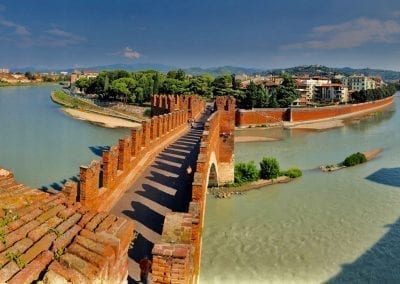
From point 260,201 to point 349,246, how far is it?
5.81 metres

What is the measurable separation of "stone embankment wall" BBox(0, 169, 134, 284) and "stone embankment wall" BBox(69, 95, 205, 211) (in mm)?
2870

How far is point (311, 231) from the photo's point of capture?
16484mm

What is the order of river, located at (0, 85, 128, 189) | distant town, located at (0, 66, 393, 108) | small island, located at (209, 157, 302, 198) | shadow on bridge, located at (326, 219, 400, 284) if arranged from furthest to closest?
1. distant town, located at (0, 66, 393, 108)
2. river, located at (0, 85, 128, 189)
3. small island, located at (209, 157, 302, 198)
4. shadow on bridge, located at (326, 219, 400, 284)

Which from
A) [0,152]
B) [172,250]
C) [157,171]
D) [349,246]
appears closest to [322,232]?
[349,246]

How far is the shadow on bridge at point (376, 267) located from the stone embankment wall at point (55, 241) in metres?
10.2

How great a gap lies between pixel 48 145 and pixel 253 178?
1844 centimetres

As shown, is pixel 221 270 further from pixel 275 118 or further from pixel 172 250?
pixel 275 118

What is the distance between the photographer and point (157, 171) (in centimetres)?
1152

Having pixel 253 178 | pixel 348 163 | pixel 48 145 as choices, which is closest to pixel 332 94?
pixel 348 163

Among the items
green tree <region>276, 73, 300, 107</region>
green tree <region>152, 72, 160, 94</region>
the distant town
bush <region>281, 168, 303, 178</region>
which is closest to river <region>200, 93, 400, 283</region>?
bush <region>281, 168, 303, 178</region>

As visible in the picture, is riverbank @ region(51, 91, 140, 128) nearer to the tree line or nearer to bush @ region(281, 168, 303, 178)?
the tree line

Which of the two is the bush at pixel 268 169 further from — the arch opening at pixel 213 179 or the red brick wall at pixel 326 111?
the red brick wall at pixel 326 111

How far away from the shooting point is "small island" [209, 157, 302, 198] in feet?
70.3

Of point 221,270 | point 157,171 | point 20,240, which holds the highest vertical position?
point 20,240
